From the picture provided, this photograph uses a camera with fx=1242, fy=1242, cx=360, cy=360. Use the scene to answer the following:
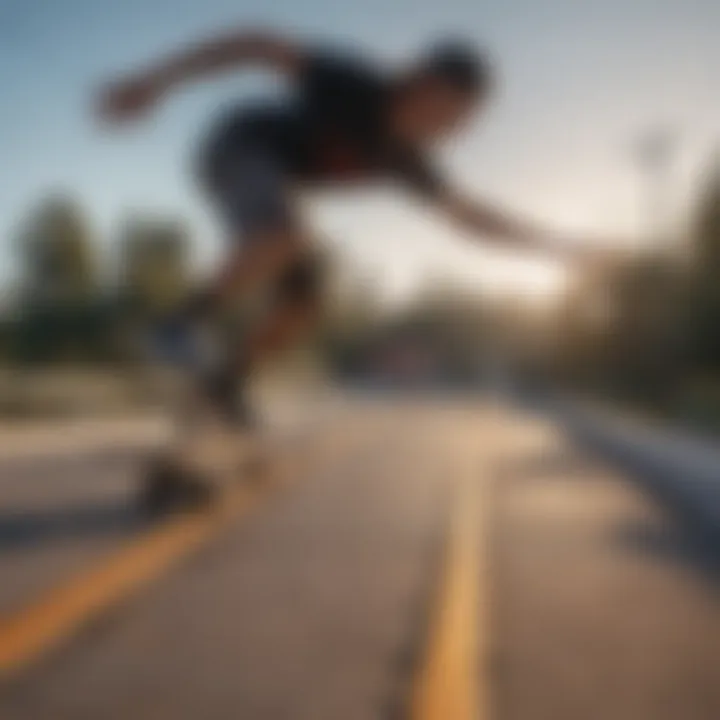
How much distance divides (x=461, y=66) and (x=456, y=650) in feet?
6.20

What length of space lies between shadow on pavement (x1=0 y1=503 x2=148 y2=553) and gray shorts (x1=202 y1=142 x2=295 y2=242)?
94.1 inches

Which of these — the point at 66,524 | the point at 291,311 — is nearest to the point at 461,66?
the point at 291,311

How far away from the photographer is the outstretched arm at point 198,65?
3955 mm

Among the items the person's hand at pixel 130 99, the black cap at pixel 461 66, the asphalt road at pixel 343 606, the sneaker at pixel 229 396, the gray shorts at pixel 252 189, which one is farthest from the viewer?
the sneaker at pixel 229 396

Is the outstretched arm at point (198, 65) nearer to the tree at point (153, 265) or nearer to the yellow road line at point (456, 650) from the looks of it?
the tree at point (153, 265)

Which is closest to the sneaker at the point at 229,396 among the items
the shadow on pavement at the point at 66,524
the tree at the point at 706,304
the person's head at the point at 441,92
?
the shadow on pavement at the point at 66,524

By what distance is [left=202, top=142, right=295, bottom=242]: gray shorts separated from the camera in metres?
4.39

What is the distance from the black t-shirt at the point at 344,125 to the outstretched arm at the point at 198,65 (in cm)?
10

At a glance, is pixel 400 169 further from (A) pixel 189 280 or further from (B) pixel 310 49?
(A) pixel 189 280

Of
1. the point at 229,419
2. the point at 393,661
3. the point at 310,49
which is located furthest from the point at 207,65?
the point at 229,419

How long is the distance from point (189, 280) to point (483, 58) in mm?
1618

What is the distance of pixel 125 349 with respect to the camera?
5664mm

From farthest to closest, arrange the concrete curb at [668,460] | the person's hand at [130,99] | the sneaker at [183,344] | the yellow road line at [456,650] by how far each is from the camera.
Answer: the concrete curb at [668,460] → the sneaker at [183,344] → the person's hand at [130,99] → the yellow road line at [456,650]

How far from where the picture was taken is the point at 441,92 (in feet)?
12.6
